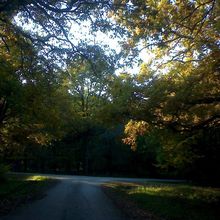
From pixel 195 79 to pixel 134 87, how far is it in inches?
135

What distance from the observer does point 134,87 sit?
2206 centimetres

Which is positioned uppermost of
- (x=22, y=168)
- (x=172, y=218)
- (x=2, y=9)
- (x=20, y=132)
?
(x=22, y=168)

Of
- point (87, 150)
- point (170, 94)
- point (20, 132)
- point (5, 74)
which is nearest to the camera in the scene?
point (5, 74)

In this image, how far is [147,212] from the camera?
17.7m

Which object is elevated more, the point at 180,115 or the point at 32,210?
the point at 180,115

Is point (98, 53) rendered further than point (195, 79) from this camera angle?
No

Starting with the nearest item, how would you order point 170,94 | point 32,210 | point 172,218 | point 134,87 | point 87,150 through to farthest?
point 172,218, point 32,210, point 170,94, point 134,87, point 87,150

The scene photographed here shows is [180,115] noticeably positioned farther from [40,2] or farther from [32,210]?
[40,2]

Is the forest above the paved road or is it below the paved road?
above

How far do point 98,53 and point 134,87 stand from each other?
14.0 feet

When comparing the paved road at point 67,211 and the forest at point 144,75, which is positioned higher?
the forest at point 144,75

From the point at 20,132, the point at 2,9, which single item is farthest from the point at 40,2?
the point at 20,132

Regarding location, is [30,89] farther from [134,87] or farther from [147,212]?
[147,212]

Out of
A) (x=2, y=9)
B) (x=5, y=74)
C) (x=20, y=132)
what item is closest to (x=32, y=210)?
(x=5, y=74)
